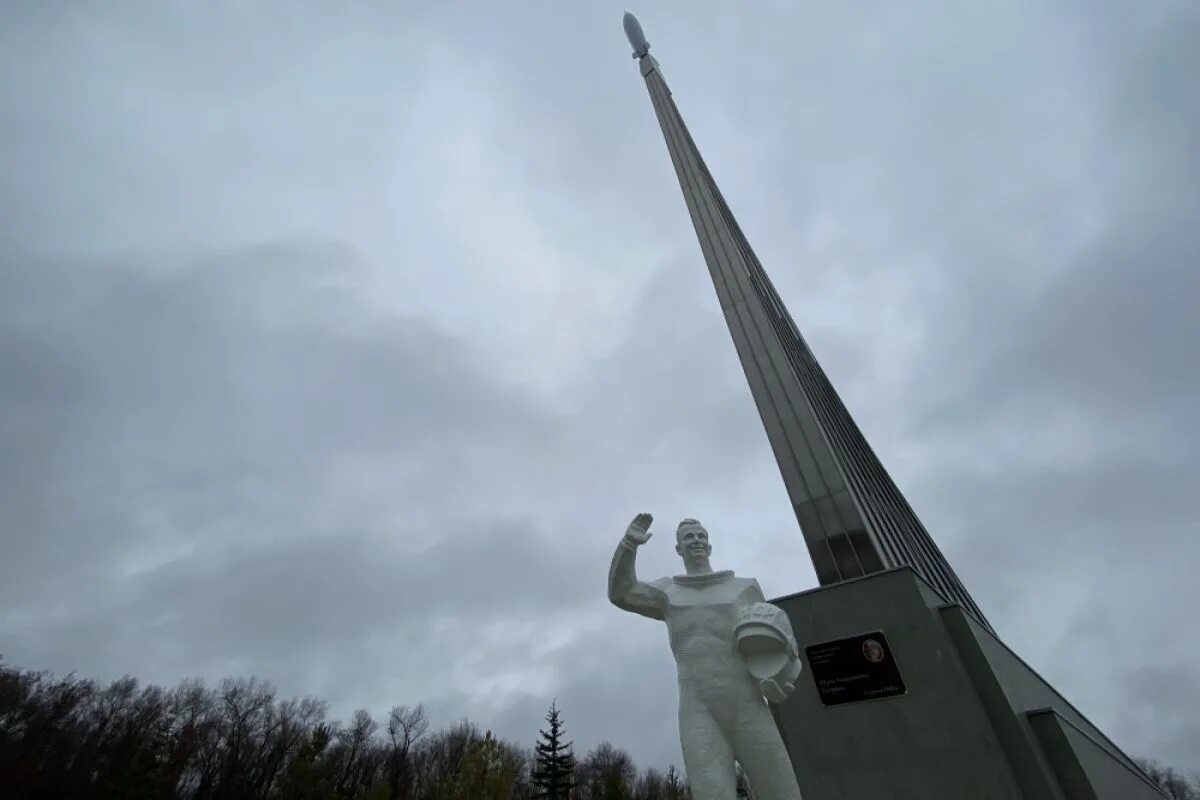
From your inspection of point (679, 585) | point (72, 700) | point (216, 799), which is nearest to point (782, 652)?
point (679, 585)

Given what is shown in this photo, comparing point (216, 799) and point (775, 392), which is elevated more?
point (775, 392)

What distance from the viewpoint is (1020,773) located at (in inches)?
394

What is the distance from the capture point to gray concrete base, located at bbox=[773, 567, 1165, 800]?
10133mm

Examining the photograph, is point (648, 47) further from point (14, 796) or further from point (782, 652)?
point (14, 796)

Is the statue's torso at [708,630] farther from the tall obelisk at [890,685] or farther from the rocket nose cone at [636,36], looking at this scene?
the rocket nose cone at [636,36]

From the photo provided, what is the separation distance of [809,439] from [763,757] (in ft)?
41.3

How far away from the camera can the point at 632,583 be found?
4.59 metres

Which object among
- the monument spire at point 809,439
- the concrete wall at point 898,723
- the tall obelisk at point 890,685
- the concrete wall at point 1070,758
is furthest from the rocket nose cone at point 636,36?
the concrete wall at point 1070,758

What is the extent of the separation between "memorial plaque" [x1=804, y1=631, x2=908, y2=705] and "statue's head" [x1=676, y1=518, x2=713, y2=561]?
8638 millimetres

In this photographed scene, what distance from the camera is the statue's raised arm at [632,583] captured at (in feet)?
14.6

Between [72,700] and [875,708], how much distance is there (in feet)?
148

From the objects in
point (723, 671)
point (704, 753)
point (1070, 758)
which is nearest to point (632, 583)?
point (723, 671)

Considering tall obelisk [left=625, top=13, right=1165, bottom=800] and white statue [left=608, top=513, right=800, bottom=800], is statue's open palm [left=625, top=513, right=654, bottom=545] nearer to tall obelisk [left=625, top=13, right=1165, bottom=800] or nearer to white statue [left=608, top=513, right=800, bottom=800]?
white statue [left=608, top=513, right=800, bottom=800]

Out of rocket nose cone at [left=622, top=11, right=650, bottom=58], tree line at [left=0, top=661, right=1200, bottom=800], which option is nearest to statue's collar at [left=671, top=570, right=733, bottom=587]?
tree line at [left=0, top=661, right=1200, bottom=800]
